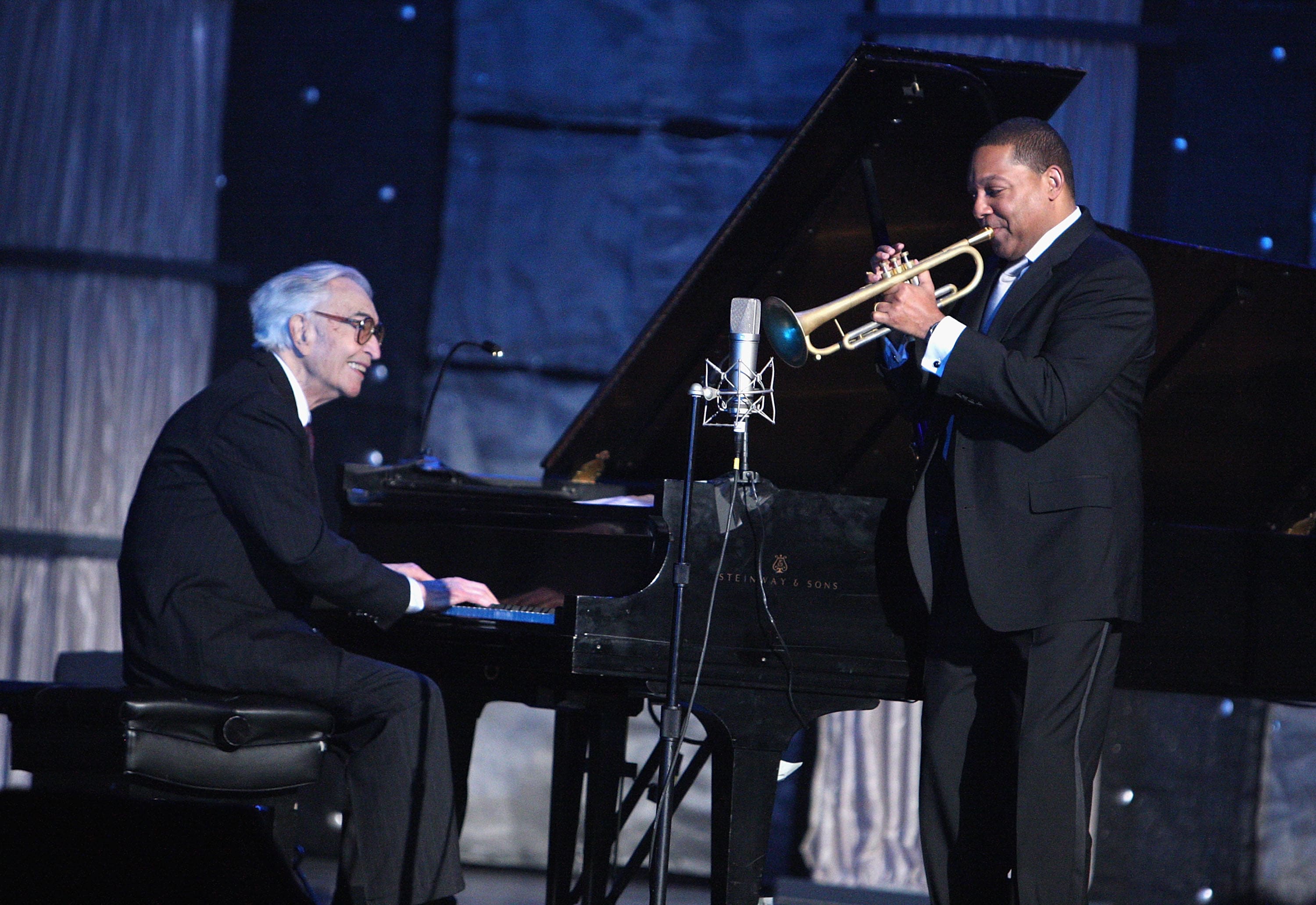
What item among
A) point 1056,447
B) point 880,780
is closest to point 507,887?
point 880,780

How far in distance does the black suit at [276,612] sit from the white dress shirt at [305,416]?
0.02 metres

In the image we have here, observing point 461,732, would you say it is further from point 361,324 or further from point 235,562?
point 361,324

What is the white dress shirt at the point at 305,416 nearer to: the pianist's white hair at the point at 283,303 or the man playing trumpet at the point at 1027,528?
the pianist's white hair at the point at 283,303

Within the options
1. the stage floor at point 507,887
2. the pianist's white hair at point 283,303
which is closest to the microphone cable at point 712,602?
the pianist's white hair at point 283,303

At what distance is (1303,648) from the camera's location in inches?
129

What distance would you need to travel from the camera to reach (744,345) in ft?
8.71

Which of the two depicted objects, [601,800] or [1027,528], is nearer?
[1027,528]

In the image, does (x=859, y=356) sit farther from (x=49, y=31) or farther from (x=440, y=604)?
(x=49, y=31)

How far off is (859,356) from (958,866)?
1292 mm

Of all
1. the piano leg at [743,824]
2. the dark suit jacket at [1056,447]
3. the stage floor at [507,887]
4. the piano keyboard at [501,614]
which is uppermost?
the dark suit jacket at [1056,447]

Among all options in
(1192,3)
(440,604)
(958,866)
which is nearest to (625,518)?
(440,604)

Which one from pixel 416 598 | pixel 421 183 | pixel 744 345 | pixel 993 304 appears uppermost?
pixel 421 183

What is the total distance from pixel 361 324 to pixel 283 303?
0.19 m

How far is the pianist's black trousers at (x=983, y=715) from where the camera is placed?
8.59 feet
